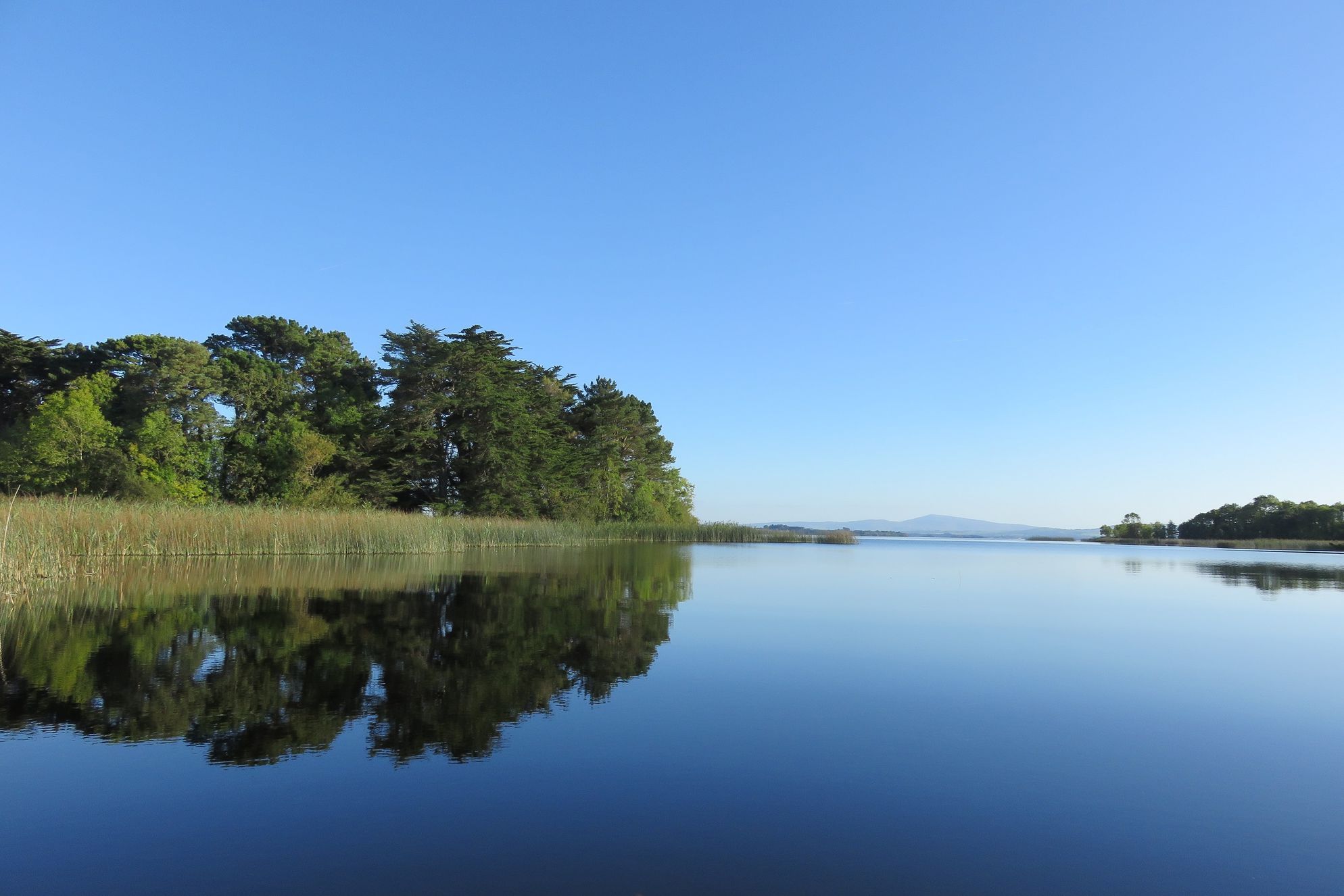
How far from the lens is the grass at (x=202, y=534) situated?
1221 centimetres

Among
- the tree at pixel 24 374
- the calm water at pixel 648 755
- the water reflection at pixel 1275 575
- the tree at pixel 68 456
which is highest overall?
the tree at pixel 24 374

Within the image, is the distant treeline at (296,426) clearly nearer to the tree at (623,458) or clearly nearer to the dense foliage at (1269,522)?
the tree at (623,458)

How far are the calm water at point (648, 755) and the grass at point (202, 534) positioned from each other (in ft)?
11.8

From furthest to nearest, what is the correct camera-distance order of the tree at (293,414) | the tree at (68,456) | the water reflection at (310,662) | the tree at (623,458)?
the tree at (623,458) → the tree at (293,414) → the tree at (68,456) → the water reflection at (310,662)

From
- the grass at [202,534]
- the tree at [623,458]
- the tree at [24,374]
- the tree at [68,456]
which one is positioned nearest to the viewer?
the grass at [202,534]

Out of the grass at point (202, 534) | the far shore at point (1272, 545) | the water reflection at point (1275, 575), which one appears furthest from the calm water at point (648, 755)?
the far shore at point (1272, 545)

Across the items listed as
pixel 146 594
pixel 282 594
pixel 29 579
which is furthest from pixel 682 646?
pixel 29 579

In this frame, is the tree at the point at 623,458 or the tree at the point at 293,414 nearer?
the tree at the point at 293,414

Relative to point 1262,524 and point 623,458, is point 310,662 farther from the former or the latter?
point 1262,524

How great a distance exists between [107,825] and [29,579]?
10.6 metres

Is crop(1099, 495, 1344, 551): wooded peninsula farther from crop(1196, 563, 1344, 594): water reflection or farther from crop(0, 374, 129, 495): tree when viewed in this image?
crop(0, 374, 129, 495): tree

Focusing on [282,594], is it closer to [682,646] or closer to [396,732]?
[682,646]

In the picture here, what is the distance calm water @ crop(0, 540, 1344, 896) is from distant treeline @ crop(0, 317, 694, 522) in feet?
68.4

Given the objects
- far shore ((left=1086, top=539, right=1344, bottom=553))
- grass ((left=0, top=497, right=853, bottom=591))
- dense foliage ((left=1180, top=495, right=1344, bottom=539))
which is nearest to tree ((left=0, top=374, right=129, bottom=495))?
grass ((left=0, top=497, right=853, bottom=591))
